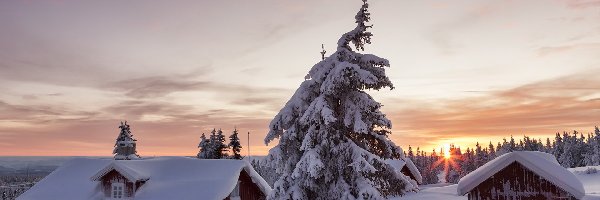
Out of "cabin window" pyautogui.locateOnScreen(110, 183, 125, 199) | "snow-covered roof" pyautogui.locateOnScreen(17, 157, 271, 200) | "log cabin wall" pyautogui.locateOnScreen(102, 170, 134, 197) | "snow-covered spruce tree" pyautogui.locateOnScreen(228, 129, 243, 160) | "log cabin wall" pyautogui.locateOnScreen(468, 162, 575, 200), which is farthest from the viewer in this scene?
"snow-covered spruce tree" pyautogui.locateOnScreen(228, 129, 243, 160)

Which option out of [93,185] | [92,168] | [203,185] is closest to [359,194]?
[203,185]

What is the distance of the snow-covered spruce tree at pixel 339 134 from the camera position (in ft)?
52.8

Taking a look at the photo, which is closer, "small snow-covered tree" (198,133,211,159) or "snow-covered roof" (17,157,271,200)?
"snow-covered roof" (17,157,271,200)

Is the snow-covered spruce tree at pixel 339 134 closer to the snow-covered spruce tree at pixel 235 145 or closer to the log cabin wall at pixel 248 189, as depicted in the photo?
the log cabin wall at pixel 248 189

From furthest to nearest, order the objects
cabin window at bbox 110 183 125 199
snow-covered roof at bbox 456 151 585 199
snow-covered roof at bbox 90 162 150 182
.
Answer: cabin window at bbox 110 183 125 199 → snow-covered roof at bbox 90 162 150 182 → snow-covered roof at bbox 456 151 585 199

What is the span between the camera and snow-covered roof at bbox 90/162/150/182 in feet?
105

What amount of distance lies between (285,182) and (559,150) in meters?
116

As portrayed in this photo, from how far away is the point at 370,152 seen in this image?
1730 cm

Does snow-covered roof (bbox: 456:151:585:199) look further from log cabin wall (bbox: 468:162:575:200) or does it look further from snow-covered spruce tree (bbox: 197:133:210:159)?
snow-covered spruce tree (bbox: 197:133:210:159)

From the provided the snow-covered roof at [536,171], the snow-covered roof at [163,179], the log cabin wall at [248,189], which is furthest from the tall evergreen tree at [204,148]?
the snow-covered roof at [536,171]

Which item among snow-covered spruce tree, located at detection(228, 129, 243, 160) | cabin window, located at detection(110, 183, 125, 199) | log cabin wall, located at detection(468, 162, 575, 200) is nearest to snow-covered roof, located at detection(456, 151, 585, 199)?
log cabin wall, located at detection(468, 162, 575, 200)

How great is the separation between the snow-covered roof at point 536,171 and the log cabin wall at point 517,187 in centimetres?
26

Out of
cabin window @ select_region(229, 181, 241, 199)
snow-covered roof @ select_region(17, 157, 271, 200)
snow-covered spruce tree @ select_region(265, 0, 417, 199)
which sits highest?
snow-covered spruce tree @ select_region(265, 0, 417, 199)

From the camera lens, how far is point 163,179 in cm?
3350
